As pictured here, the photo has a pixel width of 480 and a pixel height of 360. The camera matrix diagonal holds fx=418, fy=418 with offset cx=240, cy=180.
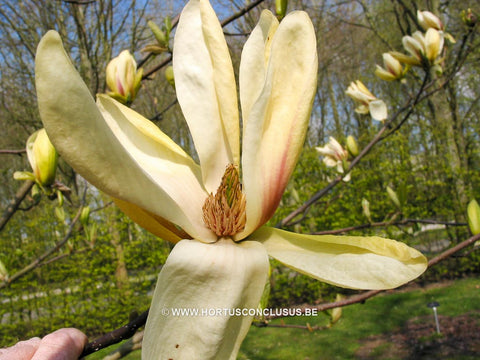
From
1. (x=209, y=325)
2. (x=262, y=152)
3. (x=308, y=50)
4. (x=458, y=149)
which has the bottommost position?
(x=458, y=149)

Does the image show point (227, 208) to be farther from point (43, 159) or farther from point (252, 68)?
point (43, 159)

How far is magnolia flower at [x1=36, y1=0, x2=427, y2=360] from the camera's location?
43 centimetres

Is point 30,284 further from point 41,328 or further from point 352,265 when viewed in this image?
point 352,265

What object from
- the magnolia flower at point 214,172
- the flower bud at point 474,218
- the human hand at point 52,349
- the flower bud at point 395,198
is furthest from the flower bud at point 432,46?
the human hand at point 52,349

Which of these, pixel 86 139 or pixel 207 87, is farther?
pixel 207 87

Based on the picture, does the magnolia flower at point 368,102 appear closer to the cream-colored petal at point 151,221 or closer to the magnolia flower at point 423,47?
the magnolia flower at point 423,47

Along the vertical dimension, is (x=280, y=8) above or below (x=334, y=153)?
above

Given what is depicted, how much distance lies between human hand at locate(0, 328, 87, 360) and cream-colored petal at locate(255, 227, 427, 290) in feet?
1.02

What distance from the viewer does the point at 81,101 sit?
41 centimetres

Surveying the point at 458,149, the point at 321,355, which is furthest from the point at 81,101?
the point at 458,149

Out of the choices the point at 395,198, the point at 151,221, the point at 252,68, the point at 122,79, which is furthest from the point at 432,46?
the point at 151,221

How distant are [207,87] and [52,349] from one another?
1.39 ft

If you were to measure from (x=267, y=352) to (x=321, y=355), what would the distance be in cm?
61

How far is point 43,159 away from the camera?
3.79 feet
